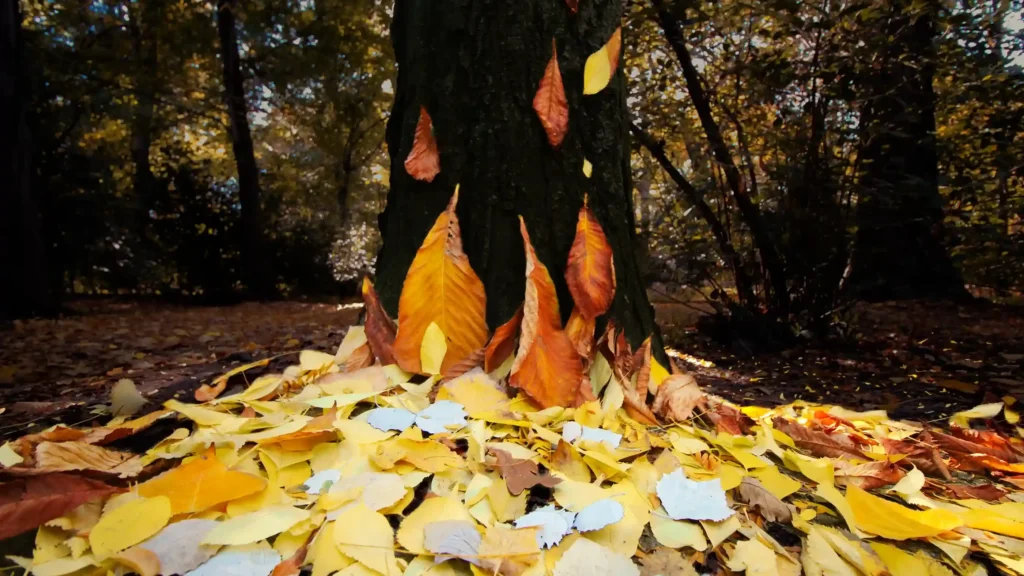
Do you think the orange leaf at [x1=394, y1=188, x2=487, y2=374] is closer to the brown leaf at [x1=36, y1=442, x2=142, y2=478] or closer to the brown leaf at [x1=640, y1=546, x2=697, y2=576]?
the brown leaf at [x1=36, y1=442, x2=142, y2=478]

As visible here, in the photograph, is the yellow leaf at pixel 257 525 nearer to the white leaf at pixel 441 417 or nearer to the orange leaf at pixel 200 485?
the orange leaf at pixel 200 485

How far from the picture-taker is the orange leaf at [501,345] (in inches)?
51.3

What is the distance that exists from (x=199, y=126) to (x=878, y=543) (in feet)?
45.8

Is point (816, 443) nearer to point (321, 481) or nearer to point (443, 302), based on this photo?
point (443, 302)

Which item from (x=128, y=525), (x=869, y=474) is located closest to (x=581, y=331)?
(x=869, y=474)

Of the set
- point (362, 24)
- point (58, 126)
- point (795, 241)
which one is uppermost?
point (362, 24)

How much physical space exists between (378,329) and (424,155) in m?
0.46

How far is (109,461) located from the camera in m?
0.96

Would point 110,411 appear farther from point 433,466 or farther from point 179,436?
point 433,466

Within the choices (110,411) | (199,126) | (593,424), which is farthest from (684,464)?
(199,126)

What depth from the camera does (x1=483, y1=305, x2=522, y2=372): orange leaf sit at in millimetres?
1303

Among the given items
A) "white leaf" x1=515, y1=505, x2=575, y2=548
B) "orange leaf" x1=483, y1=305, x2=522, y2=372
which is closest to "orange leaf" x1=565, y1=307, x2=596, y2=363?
"orange leaf" x1=483, y1=305, x2=522, y2=372

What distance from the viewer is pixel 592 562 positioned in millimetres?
748

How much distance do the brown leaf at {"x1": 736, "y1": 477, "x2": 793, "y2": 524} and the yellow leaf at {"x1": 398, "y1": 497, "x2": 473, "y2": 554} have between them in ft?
1.51
